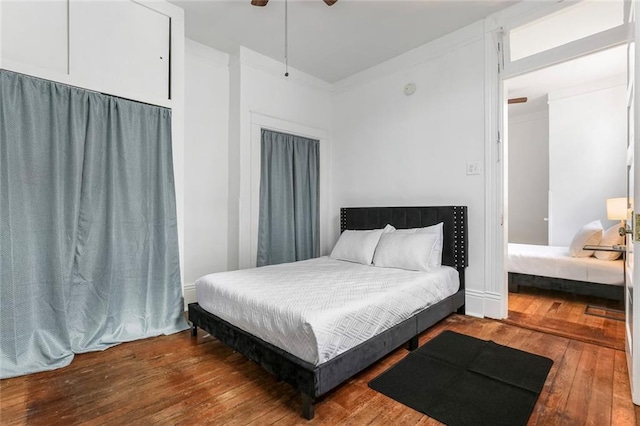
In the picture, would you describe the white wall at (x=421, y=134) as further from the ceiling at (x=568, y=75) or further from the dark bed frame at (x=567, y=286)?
the dark bed frame at (x=567, y=286)

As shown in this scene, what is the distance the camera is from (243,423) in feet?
5.12

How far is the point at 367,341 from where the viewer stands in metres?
1.90

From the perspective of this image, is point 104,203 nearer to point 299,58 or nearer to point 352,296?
point 352,296

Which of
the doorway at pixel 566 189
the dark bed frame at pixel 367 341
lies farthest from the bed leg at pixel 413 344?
the doorway at pixel 566 189

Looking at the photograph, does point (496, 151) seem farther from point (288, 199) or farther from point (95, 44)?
point (95, 44)

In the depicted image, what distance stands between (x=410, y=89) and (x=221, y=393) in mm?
3411

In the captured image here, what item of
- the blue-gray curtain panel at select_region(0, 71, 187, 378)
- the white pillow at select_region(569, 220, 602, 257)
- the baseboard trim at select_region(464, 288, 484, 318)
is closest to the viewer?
the blue-gray curtain panel at select_region(0, 71, 187, 378)

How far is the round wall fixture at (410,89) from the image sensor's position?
3.56 metres

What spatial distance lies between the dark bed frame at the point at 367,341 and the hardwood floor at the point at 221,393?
14 centimetres

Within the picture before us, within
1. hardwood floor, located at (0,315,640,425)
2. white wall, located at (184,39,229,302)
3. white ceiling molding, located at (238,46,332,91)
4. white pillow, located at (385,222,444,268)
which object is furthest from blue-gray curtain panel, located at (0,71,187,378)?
white pillow, located at (385,222,444,268)

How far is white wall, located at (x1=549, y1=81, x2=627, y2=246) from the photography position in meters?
4.40

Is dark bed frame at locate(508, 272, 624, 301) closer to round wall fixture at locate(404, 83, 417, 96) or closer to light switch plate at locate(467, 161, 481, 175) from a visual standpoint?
light switch plate at locate(467, 161, 481, 175)

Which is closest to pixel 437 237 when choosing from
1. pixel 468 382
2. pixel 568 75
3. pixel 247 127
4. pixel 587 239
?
pixel 468 382

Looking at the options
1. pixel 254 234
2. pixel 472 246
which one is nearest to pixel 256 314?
pixel 254 234
